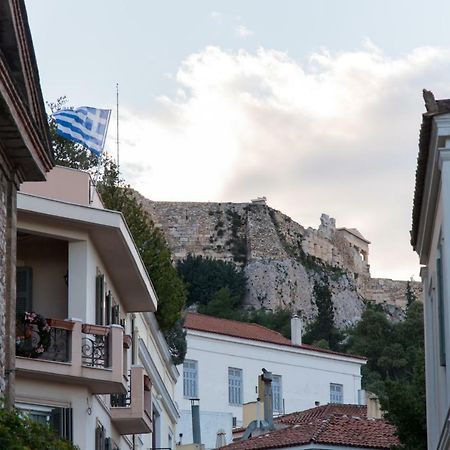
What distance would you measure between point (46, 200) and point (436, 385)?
6.21m

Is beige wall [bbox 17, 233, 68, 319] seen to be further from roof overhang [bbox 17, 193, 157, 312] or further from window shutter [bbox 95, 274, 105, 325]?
window shutter [bbox 95, 274, 105, 325]

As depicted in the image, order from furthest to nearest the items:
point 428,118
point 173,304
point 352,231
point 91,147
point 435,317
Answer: point 352,231 → point 173,304 → point 91,147 → point 435,317 → point 428,118

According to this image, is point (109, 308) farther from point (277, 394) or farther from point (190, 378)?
point (277, 394)

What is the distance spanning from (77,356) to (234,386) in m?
50.5

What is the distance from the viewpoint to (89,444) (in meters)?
25.1

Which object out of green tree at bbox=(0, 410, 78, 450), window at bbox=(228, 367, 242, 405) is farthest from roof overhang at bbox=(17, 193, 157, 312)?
window at bbox=(228, 367, 242, 405)

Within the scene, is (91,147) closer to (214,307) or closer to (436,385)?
(436,385)

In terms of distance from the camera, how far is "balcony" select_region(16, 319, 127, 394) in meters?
24.1

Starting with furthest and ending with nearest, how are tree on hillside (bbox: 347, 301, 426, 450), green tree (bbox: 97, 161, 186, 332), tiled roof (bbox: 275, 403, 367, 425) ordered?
tree on hillside (bbox: 347, 301, 426, 450), tiled roof (bbox: 275, 403, 367, 425), green tree (bbox: 97, 161, 186, 332)

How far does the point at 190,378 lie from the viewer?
72312mm

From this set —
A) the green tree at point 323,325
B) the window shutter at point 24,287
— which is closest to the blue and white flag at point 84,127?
the window shutter at point 24,287

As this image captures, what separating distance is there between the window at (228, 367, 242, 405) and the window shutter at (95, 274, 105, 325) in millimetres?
47405

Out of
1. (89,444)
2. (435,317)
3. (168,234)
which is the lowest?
(89,444)

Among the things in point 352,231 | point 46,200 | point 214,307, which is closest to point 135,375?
point 46,200
